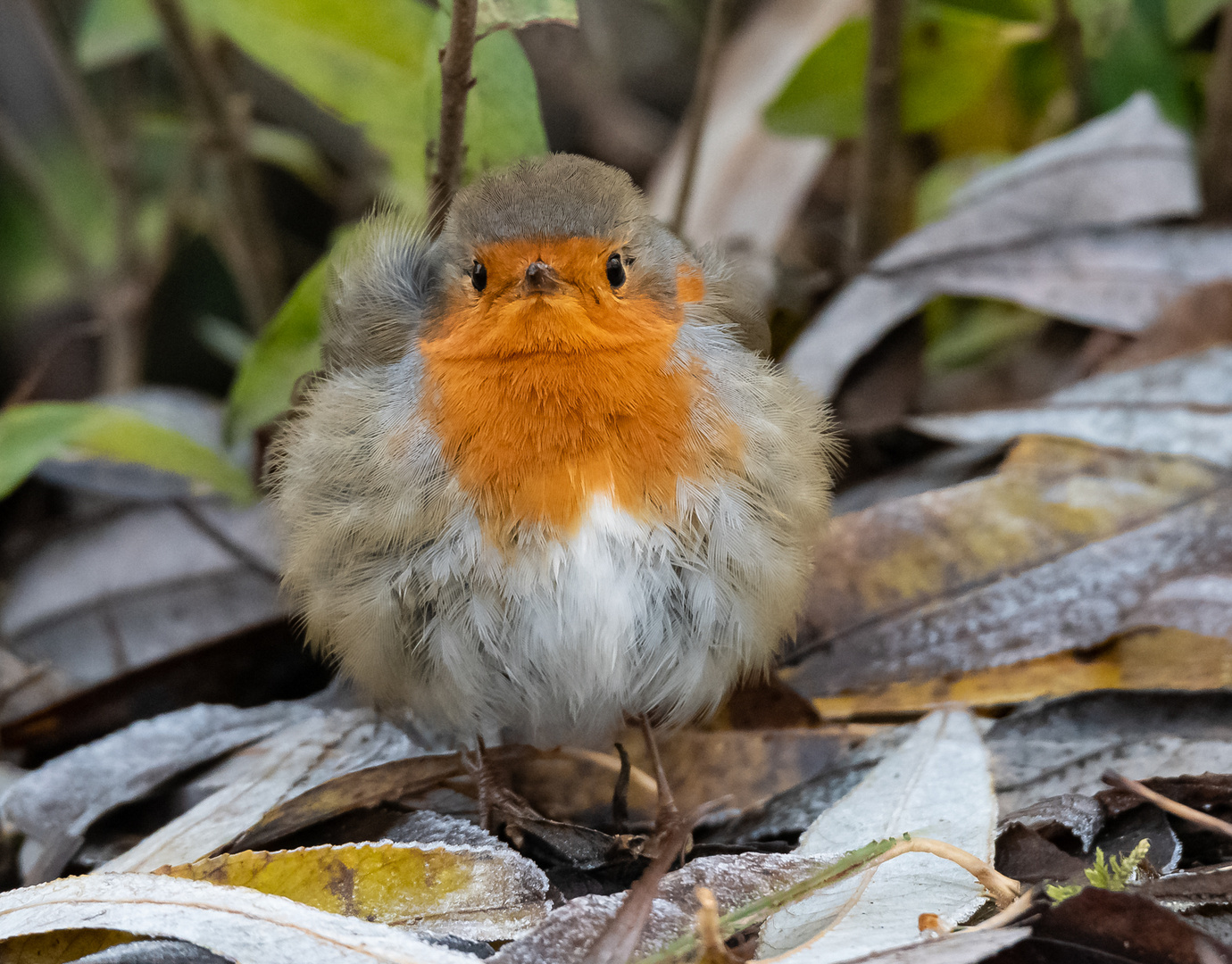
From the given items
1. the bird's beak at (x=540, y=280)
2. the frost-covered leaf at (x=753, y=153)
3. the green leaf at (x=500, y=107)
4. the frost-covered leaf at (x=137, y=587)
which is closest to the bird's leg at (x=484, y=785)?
the frost-covered leaf at (x=137, y=587)

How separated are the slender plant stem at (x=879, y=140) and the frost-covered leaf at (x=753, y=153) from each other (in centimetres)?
34

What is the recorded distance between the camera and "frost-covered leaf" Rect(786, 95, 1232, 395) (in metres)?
3.36

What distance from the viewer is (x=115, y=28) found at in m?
3.54

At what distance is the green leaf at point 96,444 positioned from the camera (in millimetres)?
2830

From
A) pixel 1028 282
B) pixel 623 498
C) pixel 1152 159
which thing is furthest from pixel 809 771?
pixel 1152 159

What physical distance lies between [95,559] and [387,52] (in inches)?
59.5

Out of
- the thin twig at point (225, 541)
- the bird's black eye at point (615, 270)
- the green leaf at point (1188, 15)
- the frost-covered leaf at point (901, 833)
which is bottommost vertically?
the frost-covered leaf at point (901, 833)

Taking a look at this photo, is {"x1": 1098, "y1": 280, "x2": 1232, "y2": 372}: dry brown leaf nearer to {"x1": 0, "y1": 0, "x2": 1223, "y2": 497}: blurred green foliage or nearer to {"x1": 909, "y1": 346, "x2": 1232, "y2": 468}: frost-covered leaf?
{"x1": 909, "y1": 346, "x2": 1232, "y2": 468}: frost-covered leaf

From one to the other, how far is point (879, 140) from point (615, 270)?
1470 millimetres

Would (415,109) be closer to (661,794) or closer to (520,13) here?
(520,13)

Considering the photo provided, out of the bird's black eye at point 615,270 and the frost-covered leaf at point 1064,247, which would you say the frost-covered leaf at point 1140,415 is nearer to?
the frost-covered leaf at point 1064,247

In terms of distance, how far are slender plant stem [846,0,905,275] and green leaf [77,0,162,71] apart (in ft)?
6.65

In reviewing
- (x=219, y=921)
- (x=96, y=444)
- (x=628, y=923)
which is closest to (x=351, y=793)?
(x=219, y=921)

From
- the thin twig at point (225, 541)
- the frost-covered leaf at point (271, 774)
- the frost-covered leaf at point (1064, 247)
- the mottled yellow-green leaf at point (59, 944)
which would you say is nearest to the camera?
the mottled yellow-green leaf at point (59, 944)
